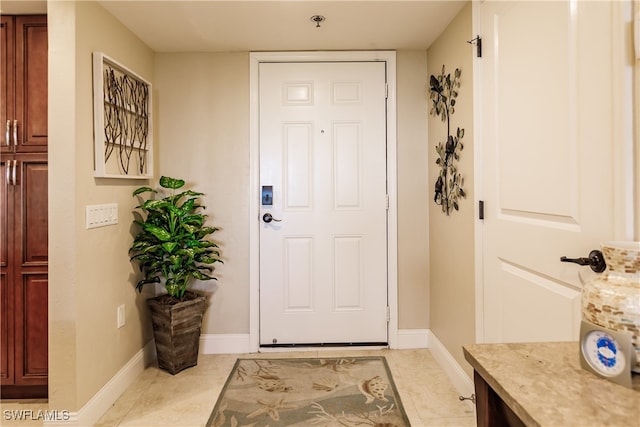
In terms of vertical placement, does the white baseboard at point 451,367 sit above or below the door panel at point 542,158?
below

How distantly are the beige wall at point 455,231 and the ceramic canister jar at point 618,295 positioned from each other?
1.26 meters

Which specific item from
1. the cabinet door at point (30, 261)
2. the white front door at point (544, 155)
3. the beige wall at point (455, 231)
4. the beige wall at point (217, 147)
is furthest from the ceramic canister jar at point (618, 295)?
the cabinet door at point (30, 261)

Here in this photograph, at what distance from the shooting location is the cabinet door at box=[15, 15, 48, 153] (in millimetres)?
2141

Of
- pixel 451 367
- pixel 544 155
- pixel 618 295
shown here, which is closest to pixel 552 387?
pixel 618 295

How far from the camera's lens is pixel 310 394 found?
2268mm

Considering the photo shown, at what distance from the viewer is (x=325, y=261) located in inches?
Result: 116

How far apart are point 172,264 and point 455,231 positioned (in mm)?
1829

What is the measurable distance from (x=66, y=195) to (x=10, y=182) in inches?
20.7

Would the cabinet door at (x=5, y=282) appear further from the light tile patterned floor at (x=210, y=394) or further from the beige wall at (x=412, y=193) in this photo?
the beige wall at (x=412, y=193)

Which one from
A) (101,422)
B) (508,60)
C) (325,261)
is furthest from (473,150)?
(101,422)

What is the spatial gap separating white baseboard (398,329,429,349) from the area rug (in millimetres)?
264

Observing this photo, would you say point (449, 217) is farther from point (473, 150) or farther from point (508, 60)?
point (508, 60)

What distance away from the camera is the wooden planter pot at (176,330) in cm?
248

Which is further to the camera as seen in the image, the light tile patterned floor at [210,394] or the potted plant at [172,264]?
the potted plant at [172,264]
